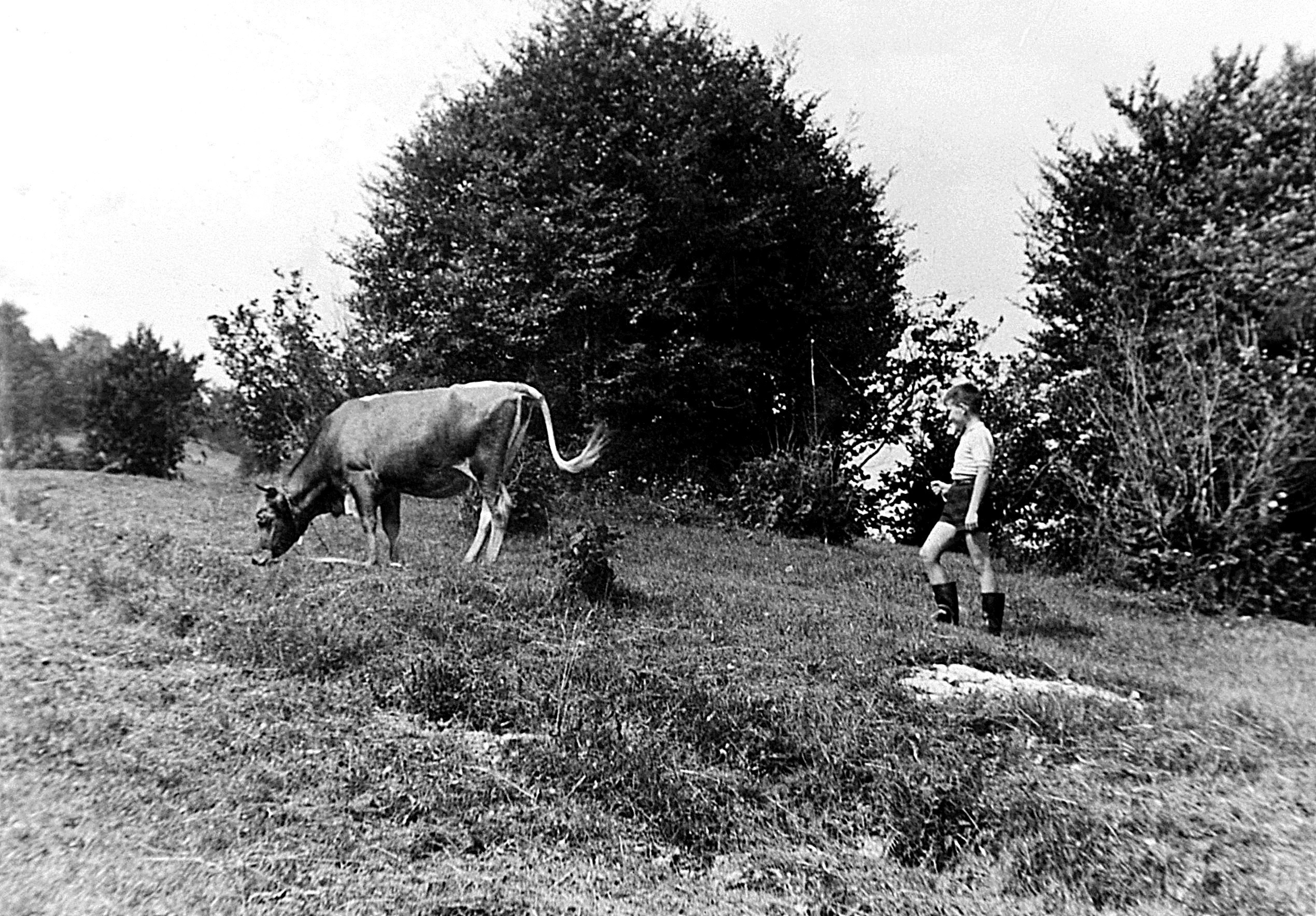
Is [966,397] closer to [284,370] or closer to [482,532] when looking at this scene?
[482,532]

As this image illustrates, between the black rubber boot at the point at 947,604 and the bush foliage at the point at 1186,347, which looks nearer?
the bush foliage at the point at 1186,347

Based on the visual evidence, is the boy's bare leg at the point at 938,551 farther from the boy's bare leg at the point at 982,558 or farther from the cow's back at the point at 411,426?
the cow's back at the point at 411,426

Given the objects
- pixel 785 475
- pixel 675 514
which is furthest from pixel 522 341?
pixel 785 475

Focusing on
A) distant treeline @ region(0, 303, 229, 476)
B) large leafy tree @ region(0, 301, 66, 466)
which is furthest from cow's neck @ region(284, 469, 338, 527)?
large leafy tree @ region(0, 301, 66, 466)

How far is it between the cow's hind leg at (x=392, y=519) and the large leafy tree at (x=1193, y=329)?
2645 millimetres

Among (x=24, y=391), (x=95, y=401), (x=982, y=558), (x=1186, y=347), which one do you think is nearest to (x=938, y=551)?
(x=982, y=558)

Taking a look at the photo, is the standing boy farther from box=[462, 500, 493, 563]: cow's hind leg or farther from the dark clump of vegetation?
box=[462, 500, 493, 563]: cow's hind leg

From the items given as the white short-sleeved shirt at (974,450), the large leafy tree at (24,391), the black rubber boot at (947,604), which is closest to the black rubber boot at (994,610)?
the black rubber boot at (947,604)

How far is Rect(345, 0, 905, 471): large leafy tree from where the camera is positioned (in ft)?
12.1

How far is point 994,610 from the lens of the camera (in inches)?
149

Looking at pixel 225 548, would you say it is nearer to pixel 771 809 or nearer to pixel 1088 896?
pixel 771 809

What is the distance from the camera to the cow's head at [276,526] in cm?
379

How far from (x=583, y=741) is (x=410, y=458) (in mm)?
1857

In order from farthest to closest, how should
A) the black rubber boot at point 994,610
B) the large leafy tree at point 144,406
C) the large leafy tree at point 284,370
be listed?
the black rubber boot at point 994,610 → the large leafy tree at point 284,370 → the large leafy tree at point 144,406
